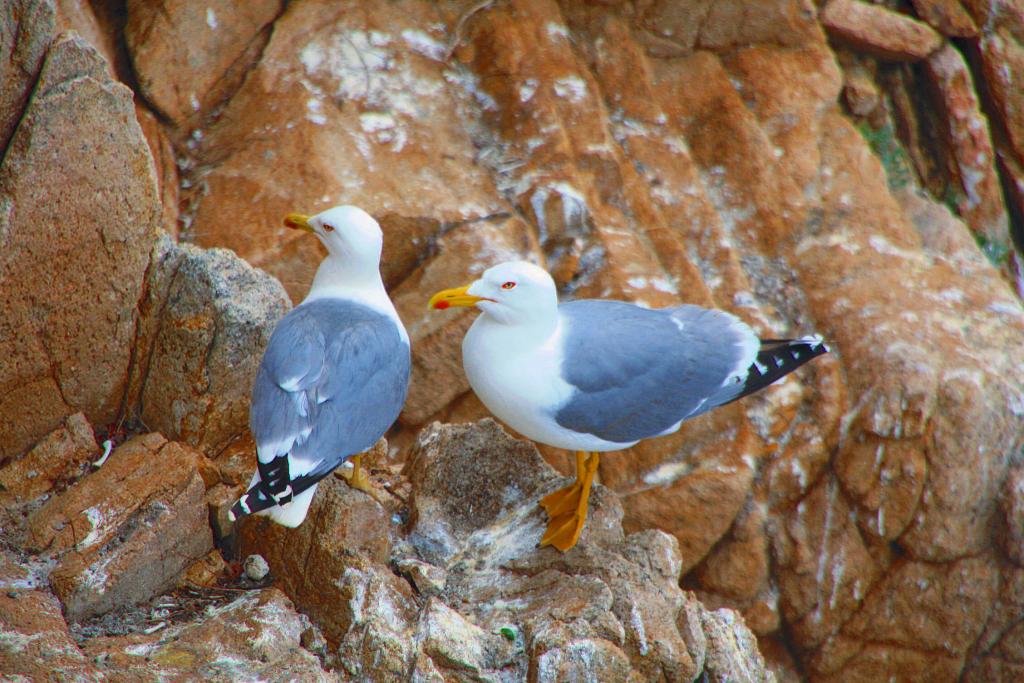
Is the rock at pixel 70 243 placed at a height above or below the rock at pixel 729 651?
above

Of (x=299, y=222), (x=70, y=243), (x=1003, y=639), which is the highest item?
(x=70, y=243)

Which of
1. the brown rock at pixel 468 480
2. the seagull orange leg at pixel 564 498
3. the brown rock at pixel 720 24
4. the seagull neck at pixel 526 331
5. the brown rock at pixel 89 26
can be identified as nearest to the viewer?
the seagull neck at pixel 526 331

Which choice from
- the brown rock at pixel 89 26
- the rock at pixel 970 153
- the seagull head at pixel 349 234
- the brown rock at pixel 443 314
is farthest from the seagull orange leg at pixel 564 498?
the rock at pixel 970 153

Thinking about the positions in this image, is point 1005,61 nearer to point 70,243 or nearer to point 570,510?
point 570,510

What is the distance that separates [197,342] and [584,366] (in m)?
1.49

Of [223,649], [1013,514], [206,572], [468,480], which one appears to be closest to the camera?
[223,649]

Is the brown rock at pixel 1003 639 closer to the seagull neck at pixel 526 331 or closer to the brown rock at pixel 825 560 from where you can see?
the brown rock at pixel 825 560

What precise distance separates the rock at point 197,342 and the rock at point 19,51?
2.37 ft

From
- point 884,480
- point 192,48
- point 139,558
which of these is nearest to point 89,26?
point 192,48

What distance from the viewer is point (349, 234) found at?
3.59m

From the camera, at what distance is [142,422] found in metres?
3.80

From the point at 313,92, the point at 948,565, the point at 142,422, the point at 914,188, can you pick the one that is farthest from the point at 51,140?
the point at 914,188

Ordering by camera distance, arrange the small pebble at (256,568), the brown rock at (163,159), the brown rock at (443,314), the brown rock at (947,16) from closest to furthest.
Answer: the small pebble at (256,568)
the brown rock at (163,159)
the brown rock at (443,314)
the brown rock at (947,16)

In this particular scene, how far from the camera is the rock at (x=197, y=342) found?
373 cm
